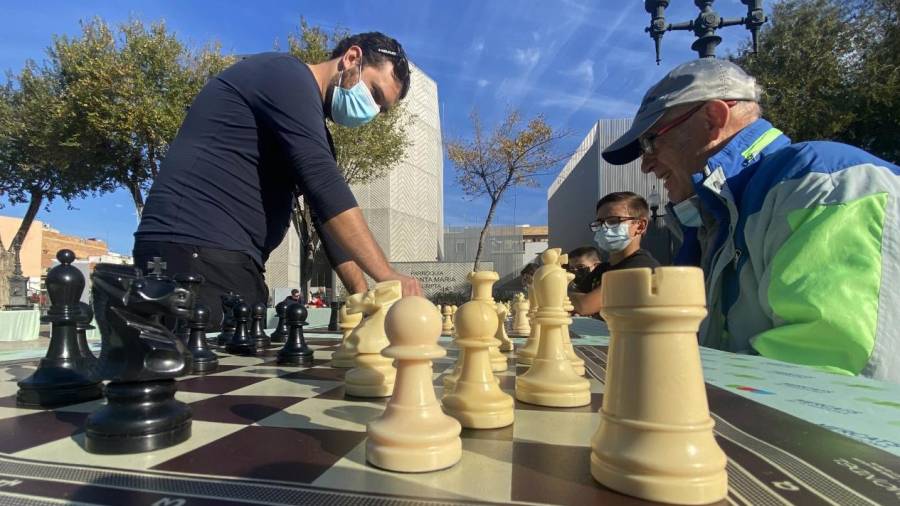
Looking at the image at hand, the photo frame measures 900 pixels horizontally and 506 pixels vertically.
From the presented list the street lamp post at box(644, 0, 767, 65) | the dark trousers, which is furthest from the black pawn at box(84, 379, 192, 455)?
the street lamp post at box(644, 0, 767, 65)

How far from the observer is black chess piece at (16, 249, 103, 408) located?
3.71 ft

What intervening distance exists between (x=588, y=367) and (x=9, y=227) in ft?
171

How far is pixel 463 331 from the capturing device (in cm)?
109

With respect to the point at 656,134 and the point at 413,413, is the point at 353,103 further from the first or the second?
the point at 413,413

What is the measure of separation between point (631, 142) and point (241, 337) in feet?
6.87

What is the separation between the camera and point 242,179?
195cm

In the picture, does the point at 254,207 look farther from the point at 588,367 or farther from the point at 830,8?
the point at 830,8

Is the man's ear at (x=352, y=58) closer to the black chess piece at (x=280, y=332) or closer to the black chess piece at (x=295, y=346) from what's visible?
the black chess piece at (x=295, y=346)

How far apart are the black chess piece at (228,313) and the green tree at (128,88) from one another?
8859 millimetres

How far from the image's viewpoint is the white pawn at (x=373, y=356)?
49.1 inches

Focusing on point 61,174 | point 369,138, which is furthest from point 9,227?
point 369,138

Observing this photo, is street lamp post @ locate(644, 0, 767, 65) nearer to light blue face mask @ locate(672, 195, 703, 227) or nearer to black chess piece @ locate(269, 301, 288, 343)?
light blue face mask @ locate(672, 195, 703, 227)

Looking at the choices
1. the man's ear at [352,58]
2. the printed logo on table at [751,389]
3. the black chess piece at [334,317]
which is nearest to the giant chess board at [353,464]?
the printed logo on table at [751,389]

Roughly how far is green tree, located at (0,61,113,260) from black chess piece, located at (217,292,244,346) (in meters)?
10.0
